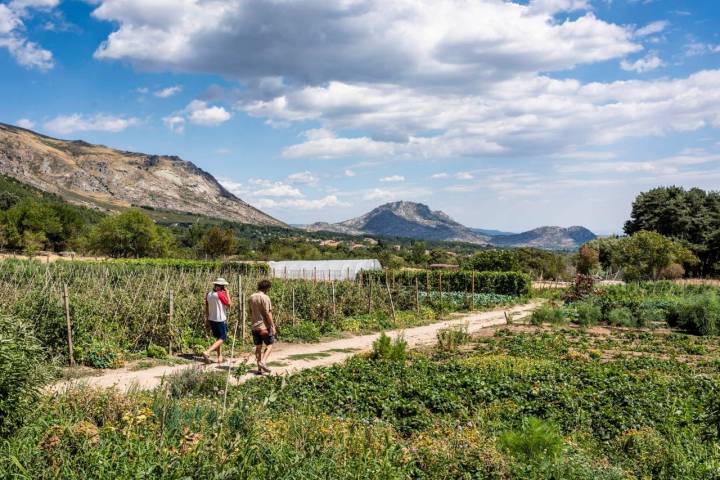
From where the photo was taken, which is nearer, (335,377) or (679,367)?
(335,377)

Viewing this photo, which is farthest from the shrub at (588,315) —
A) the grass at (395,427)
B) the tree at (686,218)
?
the tree at (686,218)

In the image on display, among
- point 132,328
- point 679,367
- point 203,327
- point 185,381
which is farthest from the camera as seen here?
point 203,327

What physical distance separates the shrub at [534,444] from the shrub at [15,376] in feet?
15.5

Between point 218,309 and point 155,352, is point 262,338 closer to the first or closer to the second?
point 218,309

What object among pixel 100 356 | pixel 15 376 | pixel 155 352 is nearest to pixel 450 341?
pixel 155 352

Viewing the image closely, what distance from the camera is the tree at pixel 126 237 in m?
68.1

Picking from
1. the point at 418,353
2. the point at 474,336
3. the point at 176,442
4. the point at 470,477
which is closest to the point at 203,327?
the point at 418,353

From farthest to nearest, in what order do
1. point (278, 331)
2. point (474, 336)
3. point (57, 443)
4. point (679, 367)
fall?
point (474, 336)
point (278, 331)
point (679, 367)
point (57, 443)

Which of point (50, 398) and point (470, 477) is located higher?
point (50, 398)

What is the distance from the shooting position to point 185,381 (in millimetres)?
8609

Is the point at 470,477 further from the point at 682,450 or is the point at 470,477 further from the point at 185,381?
the point at 185,381

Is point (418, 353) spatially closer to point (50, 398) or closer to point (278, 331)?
point (278, 331)

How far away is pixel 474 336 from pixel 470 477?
12.3m

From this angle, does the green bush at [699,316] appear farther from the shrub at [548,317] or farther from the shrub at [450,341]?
the shrub at [450,341]
